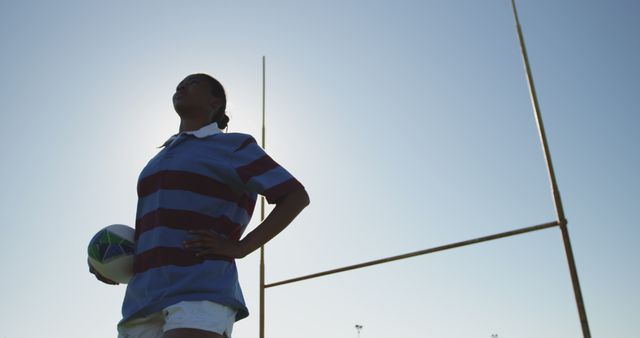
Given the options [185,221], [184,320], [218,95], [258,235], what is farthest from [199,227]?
[218,95]

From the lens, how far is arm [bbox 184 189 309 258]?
4.41 feet

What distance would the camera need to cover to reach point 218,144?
1556mm

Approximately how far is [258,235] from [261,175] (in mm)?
177

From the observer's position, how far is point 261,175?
1447 mm

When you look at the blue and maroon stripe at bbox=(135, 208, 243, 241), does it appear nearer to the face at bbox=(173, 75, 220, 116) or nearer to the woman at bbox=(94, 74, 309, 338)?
the woman at bbox=(94, 74, 309, 338)

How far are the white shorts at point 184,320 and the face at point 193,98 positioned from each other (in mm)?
778

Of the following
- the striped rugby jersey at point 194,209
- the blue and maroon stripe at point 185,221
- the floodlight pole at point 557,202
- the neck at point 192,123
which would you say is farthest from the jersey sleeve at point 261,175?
the floodlight pole at point 557,202

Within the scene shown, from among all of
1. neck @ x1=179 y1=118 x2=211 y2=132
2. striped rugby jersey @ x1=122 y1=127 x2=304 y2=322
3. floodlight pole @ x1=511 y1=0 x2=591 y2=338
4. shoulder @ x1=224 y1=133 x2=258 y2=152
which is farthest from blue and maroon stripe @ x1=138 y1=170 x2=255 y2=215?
floodlight pole @ x1=511 y1=0 x2=591 y2=338

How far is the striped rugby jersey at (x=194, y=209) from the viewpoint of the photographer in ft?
4.30

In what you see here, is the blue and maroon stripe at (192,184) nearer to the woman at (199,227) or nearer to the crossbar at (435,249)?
the woman at (199,227)

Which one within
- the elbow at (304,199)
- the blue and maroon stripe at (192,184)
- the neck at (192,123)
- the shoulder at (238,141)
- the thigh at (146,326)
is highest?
the neck at (192,123)

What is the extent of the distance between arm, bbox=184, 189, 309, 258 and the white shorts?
0.15 metres

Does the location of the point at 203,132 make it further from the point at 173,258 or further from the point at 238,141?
the point at 173,258

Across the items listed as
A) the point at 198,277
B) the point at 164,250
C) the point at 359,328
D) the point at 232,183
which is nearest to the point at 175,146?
the point at 232,183
